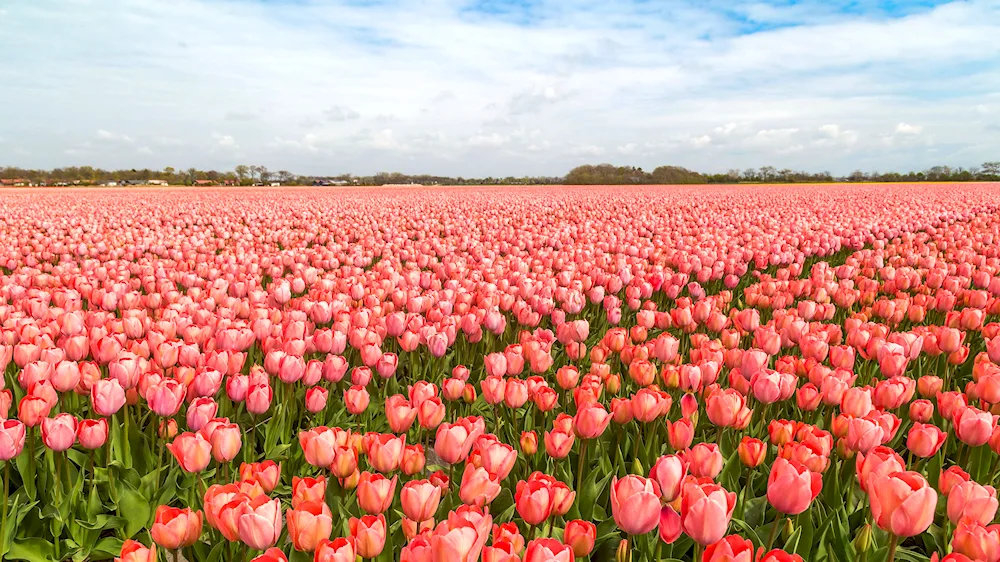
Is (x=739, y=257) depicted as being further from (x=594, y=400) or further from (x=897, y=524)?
(x=897, y=524)

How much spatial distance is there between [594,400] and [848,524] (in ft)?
3.42

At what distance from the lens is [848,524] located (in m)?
2.40

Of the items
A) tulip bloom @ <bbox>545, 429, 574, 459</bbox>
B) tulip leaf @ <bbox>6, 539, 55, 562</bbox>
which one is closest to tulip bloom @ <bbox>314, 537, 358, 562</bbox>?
tulip bloom @ <bbox>545, 429, 574, 459</bbox>

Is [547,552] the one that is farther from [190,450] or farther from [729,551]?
[190,450]

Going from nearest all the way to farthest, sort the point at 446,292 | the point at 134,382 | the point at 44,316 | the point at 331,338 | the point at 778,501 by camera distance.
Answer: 1. the point at 778,501
2. the point at 134,382
3. the point at 331,338
4. the point at 44,316
5. the point at 446,292

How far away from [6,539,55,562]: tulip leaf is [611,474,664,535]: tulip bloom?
83.0 inches

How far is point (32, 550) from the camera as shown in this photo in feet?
7.63

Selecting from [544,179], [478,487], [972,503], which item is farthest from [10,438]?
[544,179]

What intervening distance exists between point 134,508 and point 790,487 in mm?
2413

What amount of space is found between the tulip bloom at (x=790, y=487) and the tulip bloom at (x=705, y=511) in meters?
0.23

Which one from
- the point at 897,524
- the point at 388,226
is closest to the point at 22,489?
the point at 897,524

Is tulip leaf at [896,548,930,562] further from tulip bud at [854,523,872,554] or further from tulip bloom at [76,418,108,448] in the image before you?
tulip bloom at [76,418,108,448]

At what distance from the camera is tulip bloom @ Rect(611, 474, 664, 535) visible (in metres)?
1.65

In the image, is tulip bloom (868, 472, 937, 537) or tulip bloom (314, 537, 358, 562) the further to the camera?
tulip bloom (868, 472, 937, 537)
